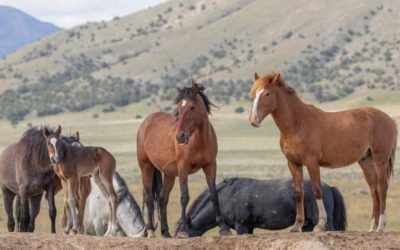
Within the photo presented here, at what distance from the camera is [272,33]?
154 meters

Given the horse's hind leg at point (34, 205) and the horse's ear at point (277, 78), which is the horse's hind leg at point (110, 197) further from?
the horse's ear at point (277, 78)

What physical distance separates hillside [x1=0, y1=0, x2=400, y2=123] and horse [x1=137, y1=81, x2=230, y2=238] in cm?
9907

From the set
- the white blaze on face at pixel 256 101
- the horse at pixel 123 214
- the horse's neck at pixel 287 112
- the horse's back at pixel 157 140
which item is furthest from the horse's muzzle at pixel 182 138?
the horse at pixel 123 214

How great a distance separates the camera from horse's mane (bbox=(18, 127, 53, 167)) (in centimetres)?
1711

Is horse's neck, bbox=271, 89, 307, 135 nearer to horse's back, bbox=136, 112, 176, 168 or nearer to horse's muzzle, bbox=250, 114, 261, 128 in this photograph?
horse's muzzle, bbox=250, 114, 261, 128

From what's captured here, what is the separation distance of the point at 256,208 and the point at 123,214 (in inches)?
110

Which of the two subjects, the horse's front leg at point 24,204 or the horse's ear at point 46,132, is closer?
the horse's ear at point 46,132

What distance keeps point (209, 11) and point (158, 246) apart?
566 feet

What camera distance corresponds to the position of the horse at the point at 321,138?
47.2ft

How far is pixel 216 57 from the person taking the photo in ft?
489

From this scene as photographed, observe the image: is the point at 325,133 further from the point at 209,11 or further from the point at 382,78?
the point at 209,11

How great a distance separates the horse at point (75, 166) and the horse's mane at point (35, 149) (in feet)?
2.26

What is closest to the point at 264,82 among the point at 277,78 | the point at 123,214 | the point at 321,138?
the point at 277,78

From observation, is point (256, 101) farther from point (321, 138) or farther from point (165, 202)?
point (165, 202)
